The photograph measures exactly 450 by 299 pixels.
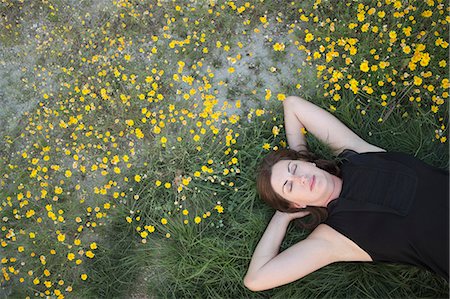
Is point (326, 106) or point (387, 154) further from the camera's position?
point (326, 106)

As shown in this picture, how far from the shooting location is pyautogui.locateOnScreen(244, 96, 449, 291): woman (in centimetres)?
262

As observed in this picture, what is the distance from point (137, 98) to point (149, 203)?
84cm

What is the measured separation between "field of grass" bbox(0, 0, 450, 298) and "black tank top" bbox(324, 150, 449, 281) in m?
0.46

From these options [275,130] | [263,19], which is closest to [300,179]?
[275,130]

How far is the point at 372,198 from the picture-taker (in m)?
2.74

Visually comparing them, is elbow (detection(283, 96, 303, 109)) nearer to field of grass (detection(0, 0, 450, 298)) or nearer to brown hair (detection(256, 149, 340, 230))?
field of grass (detection(0, 0, 450, 298))

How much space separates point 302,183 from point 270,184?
0.28m

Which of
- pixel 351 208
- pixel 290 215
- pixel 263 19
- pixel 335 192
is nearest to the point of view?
pixel 351 208

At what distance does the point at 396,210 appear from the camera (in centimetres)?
266

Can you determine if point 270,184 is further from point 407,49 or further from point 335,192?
point 407,49

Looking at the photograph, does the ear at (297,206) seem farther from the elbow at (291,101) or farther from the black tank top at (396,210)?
the elbow at (291,101)

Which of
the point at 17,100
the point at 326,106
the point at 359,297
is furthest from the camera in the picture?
the point at 17,100

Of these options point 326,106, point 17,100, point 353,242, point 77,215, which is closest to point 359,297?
point 353,242

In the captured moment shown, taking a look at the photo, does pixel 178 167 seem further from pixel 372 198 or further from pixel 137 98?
pixel 372 198
